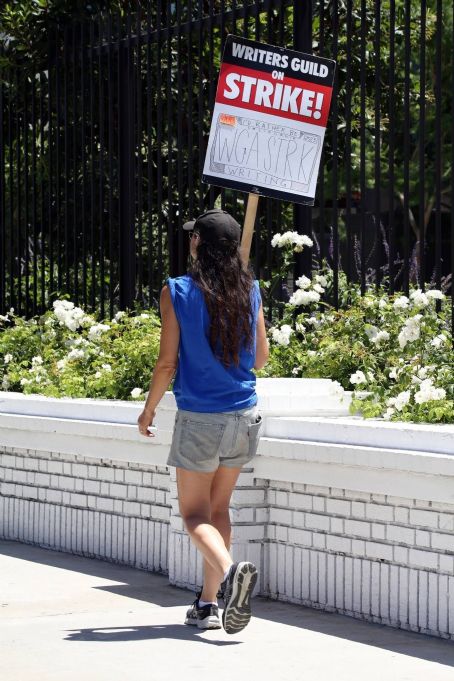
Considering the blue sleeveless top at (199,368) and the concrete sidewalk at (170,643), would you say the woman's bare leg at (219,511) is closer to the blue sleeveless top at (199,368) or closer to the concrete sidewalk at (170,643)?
the concrete sidewalk at (170,643)

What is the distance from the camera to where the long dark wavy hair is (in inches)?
234

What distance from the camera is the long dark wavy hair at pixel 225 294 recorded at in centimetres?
595

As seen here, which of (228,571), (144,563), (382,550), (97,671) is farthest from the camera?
(144,563)

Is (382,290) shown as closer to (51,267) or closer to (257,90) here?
(257,90)

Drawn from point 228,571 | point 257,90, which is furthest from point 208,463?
point 257,90

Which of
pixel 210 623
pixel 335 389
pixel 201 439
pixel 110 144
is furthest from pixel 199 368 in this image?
pixel 110 144

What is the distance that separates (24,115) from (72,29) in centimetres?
91

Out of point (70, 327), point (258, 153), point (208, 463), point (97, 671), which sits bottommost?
point (97, 671)

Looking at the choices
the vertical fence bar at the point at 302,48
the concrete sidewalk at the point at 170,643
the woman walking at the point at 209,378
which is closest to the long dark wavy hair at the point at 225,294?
the woman walking at the point at 209,378

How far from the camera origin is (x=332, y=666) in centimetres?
540

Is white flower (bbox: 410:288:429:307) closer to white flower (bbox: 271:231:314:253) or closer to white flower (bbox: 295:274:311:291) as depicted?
white flower (bbox: 295:274:311:291)

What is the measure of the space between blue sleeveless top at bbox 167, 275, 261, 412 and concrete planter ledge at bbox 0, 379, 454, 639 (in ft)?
1.99

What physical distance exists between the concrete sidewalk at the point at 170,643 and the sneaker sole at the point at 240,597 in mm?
145

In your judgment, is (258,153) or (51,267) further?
(51,267)
